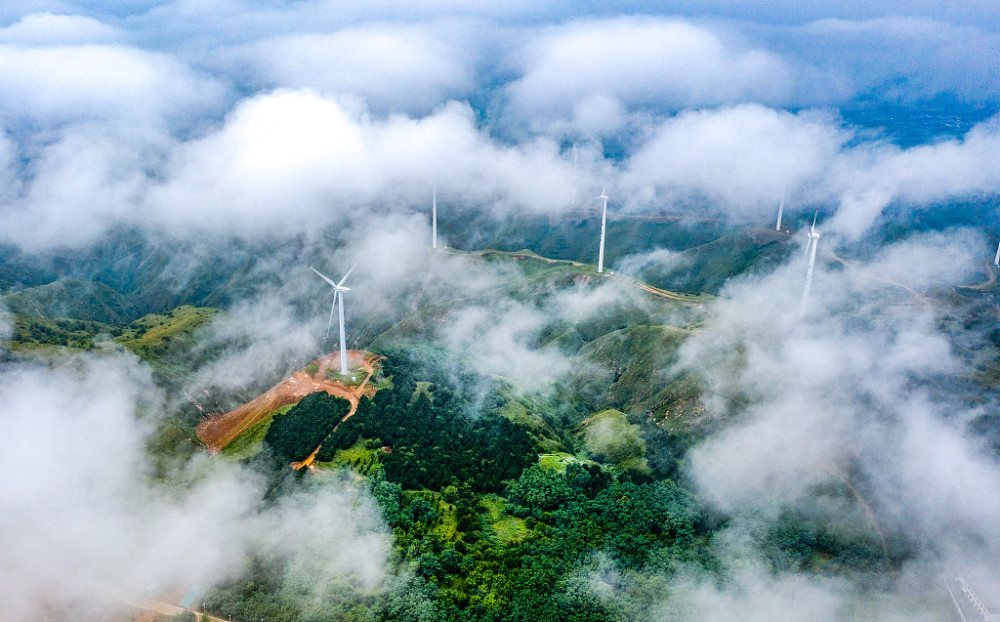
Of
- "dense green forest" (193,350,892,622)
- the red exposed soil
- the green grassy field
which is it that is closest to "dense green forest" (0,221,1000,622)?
"dense green forest" (193,350,892,622)

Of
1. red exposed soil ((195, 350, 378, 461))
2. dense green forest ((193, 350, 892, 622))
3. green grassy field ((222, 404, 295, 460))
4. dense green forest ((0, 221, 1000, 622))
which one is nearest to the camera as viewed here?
dense green forest ((193, 350, 892, 622))

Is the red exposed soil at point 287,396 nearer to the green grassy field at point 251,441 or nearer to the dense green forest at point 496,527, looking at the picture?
the green grassy field at point 251,441

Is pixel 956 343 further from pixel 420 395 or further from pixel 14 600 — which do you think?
pixel 14 600

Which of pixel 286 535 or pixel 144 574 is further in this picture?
pixel 286 535

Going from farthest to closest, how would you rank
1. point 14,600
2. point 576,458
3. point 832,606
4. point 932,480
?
point 576,458 → point 932,480 → point 832,606 → point 14,600

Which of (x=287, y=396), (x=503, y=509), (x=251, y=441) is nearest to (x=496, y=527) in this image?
(x=503, y=509)

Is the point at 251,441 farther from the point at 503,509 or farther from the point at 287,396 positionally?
the point at 503,509

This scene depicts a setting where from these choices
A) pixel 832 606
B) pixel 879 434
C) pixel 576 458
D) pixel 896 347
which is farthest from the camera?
pixel 896 347

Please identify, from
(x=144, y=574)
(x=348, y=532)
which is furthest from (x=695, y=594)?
(x=144, y=574)

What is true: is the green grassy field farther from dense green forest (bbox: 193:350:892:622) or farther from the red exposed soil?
dense green forest (bbox: 193:350:892:622)
